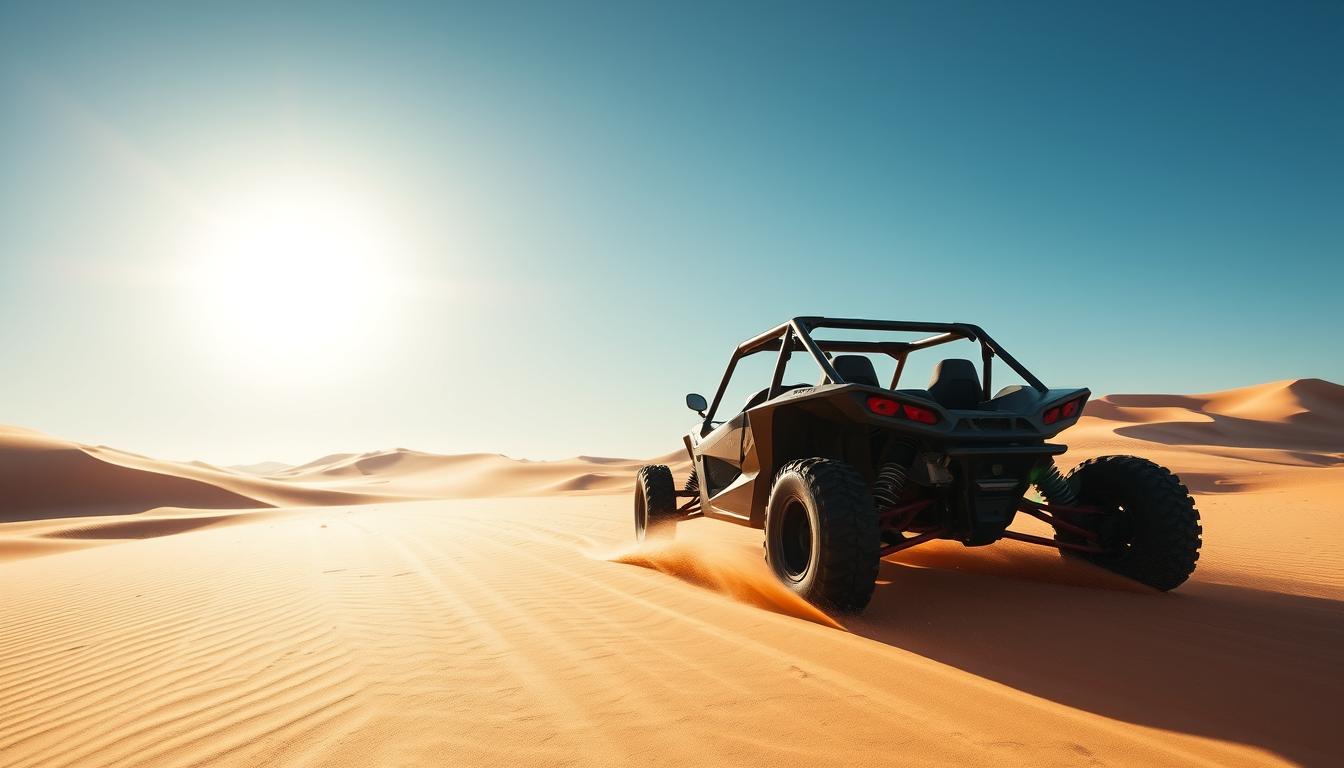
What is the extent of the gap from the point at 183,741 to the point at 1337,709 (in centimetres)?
419

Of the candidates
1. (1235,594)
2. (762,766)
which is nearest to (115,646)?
(762,766)

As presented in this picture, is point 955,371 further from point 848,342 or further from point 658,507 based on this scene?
point 658,507

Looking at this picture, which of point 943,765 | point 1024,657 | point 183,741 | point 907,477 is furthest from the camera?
point 907,477

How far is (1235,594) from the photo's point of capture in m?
4.17

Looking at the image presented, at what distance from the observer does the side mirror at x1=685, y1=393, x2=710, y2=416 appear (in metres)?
6.59

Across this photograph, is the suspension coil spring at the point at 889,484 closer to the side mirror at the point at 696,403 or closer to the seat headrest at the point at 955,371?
the seat headrest at the point at 955,371

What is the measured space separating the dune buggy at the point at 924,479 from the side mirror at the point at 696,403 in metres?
1.44

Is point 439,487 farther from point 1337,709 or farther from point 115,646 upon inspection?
point 1337,709

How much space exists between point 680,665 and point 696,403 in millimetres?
3932

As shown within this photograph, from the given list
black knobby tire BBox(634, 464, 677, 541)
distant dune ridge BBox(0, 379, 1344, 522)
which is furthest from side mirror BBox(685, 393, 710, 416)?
distant dune ridge BBox(0, 379, 1344, 522)

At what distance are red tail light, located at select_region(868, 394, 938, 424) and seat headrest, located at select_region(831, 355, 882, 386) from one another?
933 mm

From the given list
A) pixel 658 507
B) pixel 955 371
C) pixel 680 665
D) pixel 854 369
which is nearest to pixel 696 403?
pixel 658 507

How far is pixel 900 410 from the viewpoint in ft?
12.0

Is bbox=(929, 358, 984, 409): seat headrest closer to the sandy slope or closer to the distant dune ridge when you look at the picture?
the sandy slope
